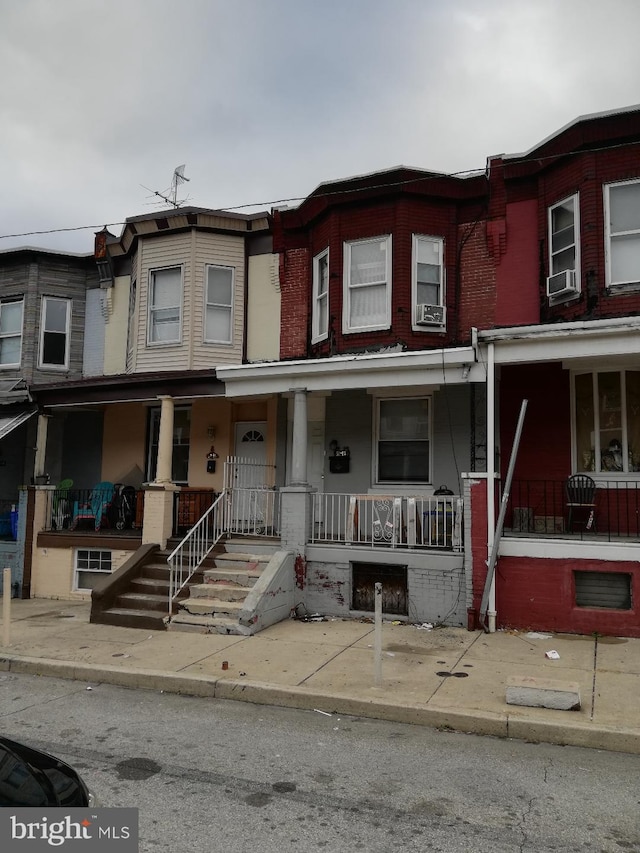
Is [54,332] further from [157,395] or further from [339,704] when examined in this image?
[339,704]

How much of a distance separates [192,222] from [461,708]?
36.7 feet

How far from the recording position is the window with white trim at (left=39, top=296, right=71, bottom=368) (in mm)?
15891

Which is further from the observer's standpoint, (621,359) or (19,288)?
(19,288)

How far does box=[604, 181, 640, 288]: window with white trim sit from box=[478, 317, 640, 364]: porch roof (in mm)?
1887

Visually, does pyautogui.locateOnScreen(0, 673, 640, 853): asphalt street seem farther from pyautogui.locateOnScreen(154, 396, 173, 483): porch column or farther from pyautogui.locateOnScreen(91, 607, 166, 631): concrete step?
pyautogui.locateOnScreen(154, 396, 173, 483): porch column

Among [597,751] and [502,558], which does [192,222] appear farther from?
[597,751]

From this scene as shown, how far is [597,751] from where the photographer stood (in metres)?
5.61

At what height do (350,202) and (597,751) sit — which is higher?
(350,202)

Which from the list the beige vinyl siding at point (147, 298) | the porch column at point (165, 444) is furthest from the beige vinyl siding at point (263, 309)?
the porch column at point (165, 444)

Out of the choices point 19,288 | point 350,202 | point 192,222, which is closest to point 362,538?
point 350,202

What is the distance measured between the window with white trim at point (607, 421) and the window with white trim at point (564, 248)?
1510 mm

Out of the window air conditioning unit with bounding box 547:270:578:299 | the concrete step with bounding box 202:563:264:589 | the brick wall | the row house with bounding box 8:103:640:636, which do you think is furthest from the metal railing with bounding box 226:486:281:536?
the window air conditioning unit with bounding box 547:270:578:299

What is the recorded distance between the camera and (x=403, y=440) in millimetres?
12680

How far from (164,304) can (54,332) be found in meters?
3.31
